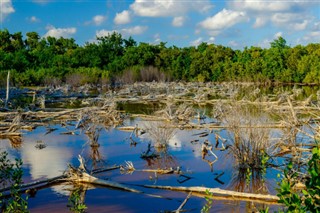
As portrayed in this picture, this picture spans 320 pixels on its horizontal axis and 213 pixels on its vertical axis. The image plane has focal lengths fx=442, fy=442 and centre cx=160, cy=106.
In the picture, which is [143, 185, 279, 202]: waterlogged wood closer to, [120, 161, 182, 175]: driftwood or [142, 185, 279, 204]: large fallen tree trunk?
[142, 185, 279, 204]: large fallen tree trunk

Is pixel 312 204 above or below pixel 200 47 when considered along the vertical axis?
below

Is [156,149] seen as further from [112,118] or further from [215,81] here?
[215,81]

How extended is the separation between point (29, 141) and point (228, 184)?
342 inches

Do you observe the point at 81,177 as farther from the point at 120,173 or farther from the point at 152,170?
the point at 152,170

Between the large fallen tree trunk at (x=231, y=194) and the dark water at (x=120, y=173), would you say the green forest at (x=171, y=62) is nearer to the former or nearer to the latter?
the dark water at (x=120, y=173)

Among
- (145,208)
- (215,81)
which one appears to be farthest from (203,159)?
(215,81)

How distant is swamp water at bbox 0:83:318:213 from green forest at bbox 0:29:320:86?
121 feet

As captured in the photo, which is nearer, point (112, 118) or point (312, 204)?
point (312, 204)

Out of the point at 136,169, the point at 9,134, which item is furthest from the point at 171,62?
the point at 136,169

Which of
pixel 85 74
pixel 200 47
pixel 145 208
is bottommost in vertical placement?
pixel 145 208

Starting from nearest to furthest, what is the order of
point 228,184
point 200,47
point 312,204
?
point 312,204, point 228,184, point 200,47

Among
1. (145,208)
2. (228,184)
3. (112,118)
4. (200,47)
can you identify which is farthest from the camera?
(200,47)

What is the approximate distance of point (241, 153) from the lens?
11.1 meters

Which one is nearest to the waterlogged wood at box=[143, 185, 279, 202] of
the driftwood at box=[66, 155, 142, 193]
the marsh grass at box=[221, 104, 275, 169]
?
the driftwood at box=[66, 155, 142, 193]
